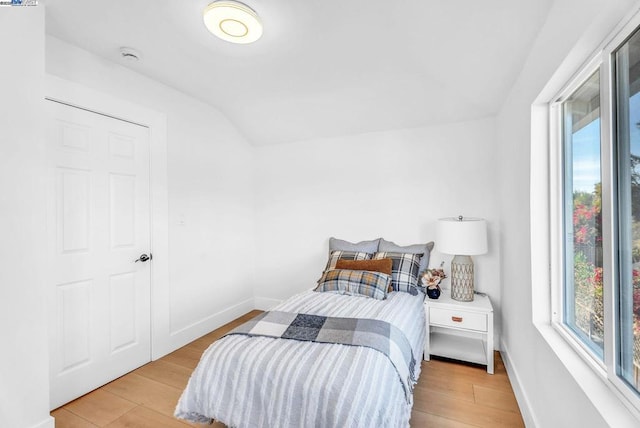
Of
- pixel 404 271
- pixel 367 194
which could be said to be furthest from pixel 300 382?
pixel 367 194

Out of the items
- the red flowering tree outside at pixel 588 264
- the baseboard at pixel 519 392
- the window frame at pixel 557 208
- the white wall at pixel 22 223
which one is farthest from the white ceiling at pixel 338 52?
the baseboard at pixel 519 392

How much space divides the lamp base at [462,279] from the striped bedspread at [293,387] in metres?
1.26

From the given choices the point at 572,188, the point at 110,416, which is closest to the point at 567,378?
the point at 572,188

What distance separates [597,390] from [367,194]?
2.48 m

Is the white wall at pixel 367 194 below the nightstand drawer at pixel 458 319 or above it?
above

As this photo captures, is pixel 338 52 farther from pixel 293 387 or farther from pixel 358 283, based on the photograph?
pixel 293 387

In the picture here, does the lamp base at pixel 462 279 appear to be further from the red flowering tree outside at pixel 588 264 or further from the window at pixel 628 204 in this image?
the window at pixel 628 204

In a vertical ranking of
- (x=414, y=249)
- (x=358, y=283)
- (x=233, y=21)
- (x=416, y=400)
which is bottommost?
(x=416, y=400)

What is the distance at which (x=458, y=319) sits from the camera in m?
2.47

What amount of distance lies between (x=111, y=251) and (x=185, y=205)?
0.79 m

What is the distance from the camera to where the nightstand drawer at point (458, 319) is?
2406mm

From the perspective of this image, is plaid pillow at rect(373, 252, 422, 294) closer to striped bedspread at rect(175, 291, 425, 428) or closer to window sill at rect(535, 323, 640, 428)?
striped bedspread at rect(175, 291, 425, 428)

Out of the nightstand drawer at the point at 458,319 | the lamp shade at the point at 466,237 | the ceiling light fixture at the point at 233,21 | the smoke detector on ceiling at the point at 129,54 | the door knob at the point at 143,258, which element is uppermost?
the smoke detector on ceiling at the point at 129,54

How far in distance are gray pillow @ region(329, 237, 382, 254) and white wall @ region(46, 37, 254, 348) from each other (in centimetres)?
120
